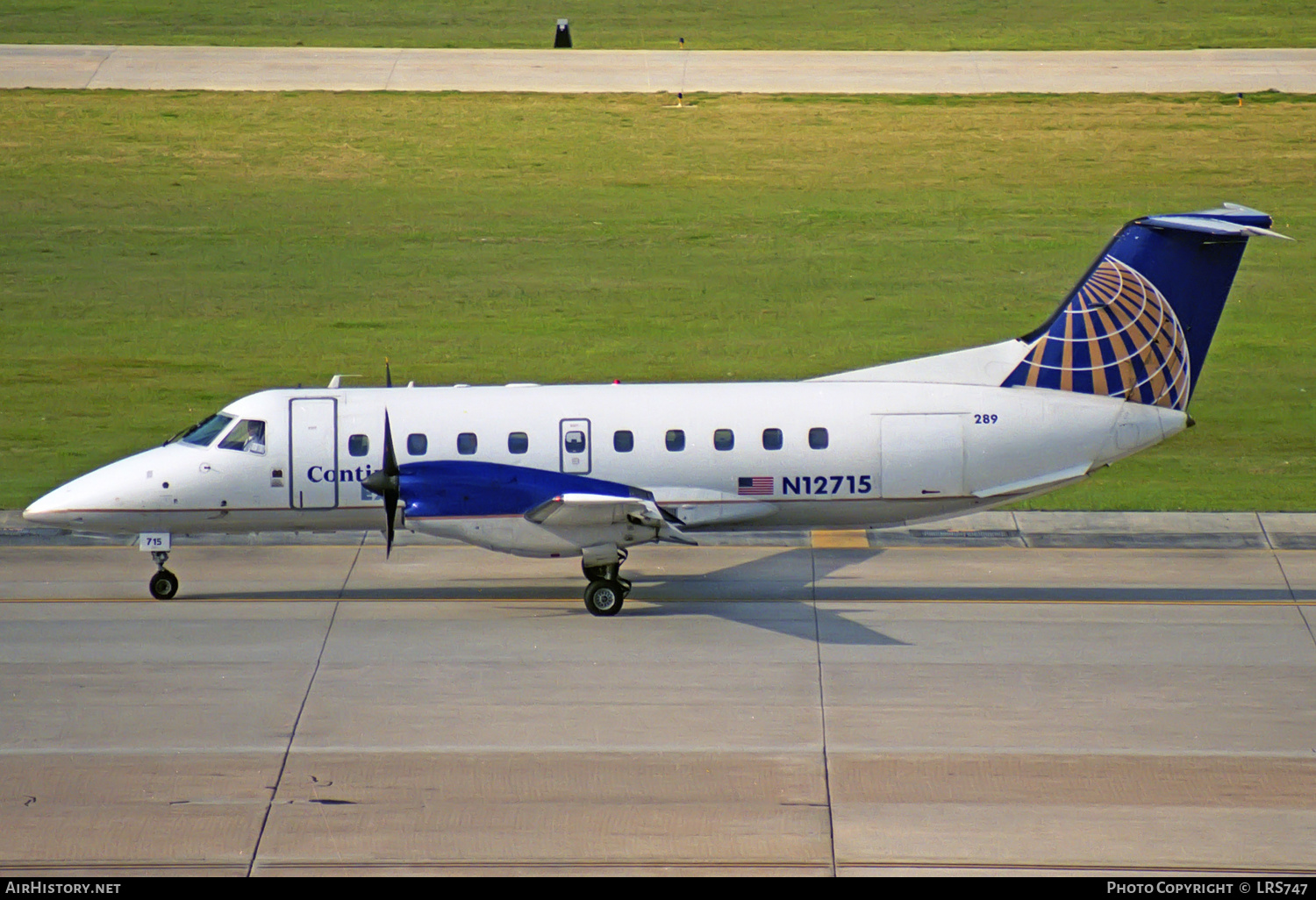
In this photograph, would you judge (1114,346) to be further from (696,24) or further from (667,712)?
(696,24)

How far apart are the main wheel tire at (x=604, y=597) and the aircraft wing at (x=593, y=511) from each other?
99cm

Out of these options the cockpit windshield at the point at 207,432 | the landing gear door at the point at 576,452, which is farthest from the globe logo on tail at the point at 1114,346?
the cockpit windshield at the point at 207,432

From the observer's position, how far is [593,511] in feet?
64.4

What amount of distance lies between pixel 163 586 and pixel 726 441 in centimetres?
768

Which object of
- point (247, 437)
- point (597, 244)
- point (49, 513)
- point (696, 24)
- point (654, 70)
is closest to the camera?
point (49, 513)

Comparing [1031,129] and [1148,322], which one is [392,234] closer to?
[1031,129]

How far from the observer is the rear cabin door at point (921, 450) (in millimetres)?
20625

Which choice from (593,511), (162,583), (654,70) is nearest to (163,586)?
(162,583)

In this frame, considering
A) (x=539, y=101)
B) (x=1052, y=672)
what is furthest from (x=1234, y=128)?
(x=1052, y=672)

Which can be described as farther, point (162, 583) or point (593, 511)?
point (162, 583)

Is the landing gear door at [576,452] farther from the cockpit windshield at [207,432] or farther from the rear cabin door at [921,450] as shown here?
the cockpit windshield at [207,432]

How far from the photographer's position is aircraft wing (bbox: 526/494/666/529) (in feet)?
63.8

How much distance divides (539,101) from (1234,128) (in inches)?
829

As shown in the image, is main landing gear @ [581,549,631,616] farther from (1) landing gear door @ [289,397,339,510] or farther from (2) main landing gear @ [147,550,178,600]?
(2) main landing gear @ [147,550,178,600]
